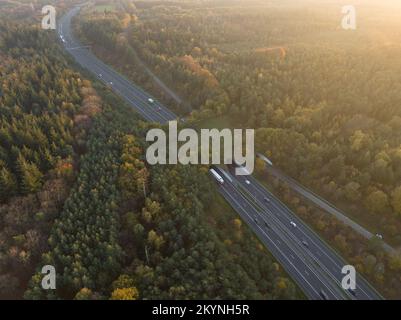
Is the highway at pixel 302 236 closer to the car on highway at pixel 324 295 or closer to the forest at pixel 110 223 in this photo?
the car on highway at pixel 324 295

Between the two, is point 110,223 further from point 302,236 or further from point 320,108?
point 320,108

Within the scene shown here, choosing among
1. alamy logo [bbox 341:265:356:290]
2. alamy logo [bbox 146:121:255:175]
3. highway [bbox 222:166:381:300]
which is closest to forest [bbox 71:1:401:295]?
highway [bbox 222:166:381:300]

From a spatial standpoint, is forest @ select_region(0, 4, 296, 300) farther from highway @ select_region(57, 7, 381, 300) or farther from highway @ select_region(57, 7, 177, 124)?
highway @ select_region(57, 7, 177, 124)

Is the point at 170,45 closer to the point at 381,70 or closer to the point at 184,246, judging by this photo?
the point at 381,70

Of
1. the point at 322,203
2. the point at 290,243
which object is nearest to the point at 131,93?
the point at 322,203

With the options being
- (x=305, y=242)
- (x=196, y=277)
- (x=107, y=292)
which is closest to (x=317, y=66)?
(x=305, y=242)
